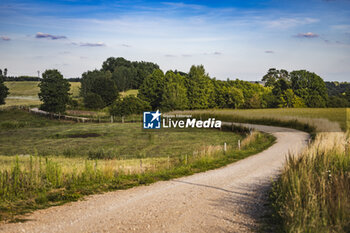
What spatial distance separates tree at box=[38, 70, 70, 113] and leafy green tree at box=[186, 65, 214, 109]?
30562 millimetres

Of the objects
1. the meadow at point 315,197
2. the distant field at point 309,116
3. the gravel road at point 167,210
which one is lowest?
the gravel road at point 167,210

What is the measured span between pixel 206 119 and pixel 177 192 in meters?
42.6

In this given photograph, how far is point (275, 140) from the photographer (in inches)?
1109

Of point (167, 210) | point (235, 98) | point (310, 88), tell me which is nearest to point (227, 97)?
point (235, 98)

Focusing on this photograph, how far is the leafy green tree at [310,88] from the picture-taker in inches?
2876

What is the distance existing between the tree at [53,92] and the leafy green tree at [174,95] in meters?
21.9

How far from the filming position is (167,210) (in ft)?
31.1

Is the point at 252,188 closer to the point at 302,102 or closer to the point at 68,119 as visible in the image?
the point at 68,119

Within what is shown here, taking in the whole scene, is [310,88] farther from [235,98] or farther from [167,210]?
[167,210]

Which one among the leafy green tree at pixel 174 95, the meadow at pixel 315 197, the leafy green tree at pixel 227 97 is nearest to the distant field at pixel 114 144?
the meadow at pixel 315 197

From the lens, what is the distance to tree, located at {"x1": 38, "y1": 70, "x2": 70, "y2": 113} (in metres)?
68.6

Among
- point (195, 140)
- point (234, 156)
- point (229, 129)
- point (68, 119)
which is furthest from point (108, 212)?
point (68, 119)

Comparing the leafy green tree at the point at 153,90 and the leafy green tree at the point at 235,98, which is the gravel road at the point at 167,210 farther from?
the leafy green tree at the point at 235,98

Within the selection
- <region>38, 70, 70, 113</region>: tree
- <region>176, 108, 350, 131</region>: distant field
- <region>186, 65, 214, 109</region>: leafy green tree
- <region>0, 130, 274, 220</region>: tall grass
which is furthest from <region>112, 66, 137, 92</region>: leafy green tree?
<region>0, 130, 274, 220</region>: tall grass
